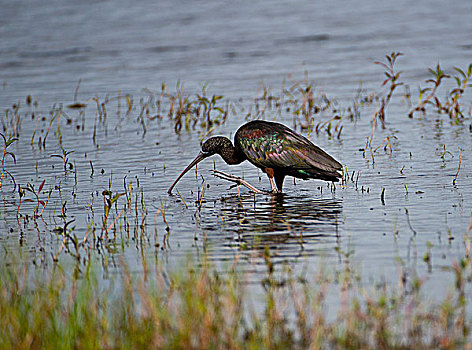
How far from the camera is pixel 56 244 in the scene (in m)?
8.05

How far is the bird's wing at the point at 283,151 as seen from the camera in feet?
32.7

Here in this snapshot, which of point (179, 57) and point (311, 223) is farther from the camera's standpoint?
point (179, 57)

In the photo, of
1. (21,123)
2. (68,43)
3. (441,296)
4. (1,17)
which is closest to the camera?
(441,296)

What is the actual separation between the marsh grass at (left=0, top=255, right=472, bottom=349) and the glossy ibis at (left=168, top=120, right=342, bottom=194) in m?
3.52

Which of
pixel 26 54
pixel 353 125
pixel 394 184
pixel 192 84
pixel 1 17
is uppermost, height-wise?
pixel 1 17

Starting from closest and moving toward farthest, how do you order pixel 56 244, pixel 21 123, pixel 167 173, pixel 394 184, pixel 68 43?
pixel 56 244
pixel 394 184
pixel 167 173
pixel 21 123
pixel 68 43

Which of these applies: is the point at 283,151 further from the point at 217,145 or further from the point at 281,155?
the point at 217,145

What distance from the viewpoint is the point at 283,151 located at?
1016 cm

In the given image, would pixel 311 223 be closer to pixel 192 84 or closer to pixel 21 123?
pixel 21 123

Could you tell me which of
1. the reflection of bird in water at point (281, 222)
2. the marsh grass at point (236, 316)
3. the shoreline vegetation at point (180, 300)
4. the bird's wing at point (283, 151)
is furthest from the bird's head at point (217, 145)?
the marsh grass at point (236, 316)

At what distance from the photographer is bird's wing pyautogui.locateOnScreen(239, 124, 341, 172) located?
9969 mm

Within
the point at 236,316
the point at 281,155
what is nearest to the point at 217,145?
the point at 281,155

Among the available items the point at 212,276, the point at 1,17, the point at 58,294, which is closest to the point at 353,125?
the point at 212,276

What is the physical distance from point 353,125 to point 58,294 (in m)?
8.82
